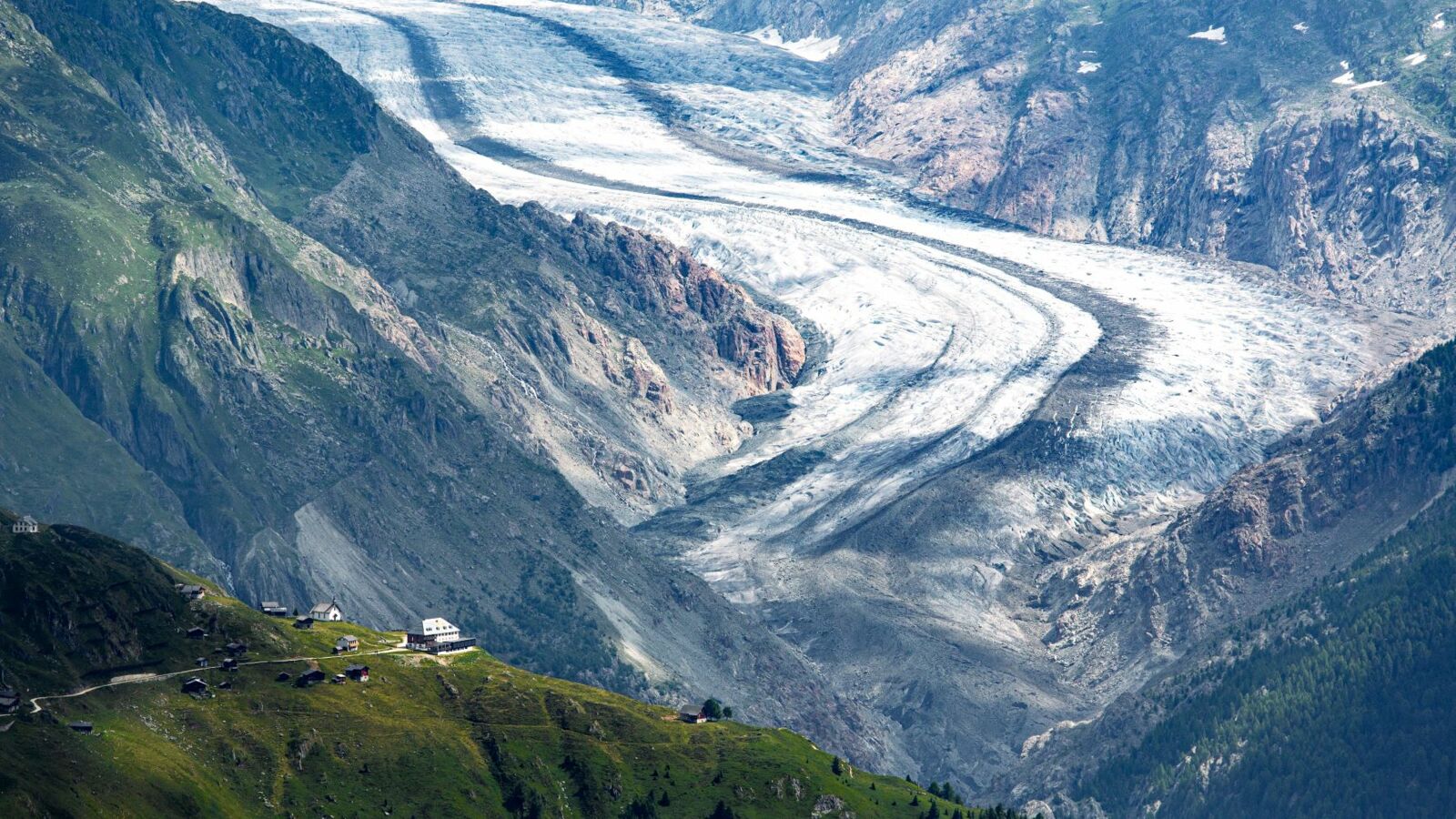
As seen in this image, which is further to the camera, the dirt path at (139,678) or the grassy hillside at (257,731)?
the dirt path at (139,678)

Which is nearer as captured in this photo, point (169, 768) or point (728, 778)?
point (169, 768)

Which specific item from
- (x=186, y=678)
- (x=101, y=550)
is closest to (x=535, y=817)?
(x=186, y=678)

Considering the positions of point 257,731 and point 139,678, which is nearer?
point 257,731

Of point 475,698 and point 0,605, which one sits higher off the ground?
point 0,605

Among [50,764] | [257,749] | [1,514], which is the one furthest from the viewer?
[1,514]

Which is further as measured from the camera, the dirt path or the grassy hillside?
the dirt path

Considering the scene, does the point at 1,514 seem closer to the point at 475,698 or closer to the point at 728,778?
the point at 475,698

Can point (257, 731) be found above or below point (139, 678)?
below

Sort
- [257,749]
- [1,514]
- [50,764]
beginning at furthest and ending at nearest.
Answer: [1,514] → [257,749] → [50,764]
